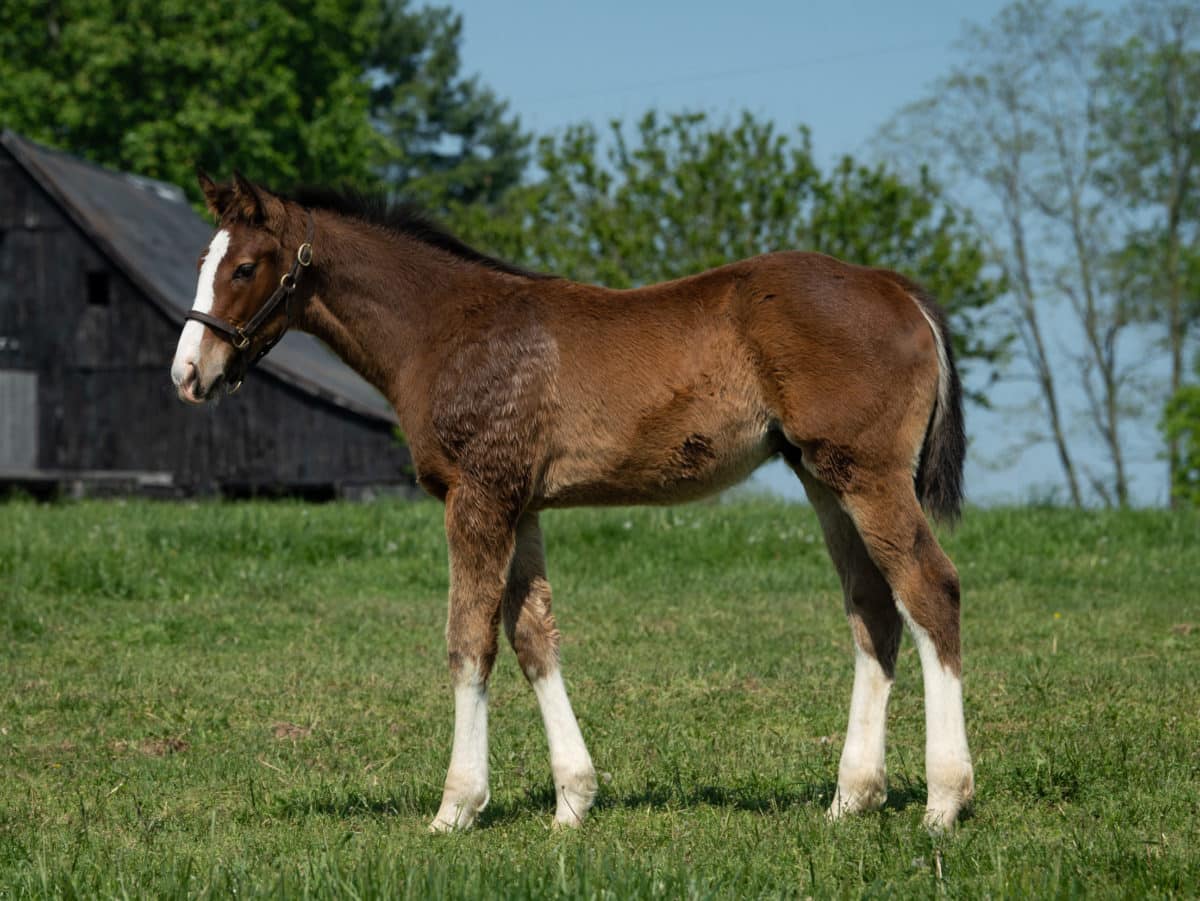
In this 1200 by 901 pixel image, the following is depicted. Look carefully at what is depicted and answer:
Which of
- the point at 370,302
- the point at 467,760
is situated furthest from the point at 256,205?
the point at 467,760

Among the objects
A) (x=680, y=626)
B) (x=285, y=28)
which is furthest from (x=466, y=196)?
(x=680, y=626)

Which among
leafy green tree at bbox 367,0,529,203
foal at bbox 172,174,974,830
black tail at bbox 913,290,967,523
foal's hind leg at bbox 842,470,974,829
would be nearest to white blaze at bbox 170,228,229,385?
foal at bbox 172,174,974,830

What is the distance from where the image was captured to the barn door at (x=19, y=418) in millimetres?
32375

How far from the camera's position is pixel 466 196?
5397 centimetres

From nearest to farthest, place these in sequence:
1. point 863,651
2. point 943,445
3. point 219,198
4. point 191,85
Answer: point 943,445 < point 863,651 < point 219,198 < point 191,85

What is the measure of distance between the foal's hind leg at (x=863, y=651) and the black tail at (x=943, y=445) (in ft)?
1.20

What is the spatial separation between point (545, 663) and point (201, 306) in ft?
6.64

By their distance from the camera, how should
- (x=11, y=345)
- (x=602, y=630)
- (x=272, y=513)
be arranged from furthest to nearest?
1. (x=11, y=345)
2. (x=272, y=513)
3. (x=602, y=630)

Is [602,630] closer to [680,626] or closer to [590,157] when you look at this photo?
[680,626]

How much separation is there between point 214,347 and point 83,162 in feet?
97.3

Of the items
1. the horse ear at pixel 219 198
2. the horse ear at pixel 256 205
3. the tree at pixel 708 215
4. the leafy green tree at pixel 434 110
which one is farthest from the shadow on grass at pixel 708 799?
the leafy green tree at pixel 434 110

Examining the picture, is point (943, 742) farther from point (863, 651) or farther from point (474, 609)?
point (474, 609)

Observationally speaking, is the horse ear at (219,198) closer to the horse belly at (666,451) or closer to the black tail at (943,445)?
the horse belly at (666,451)

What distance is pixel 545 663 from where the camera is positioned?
587cm
